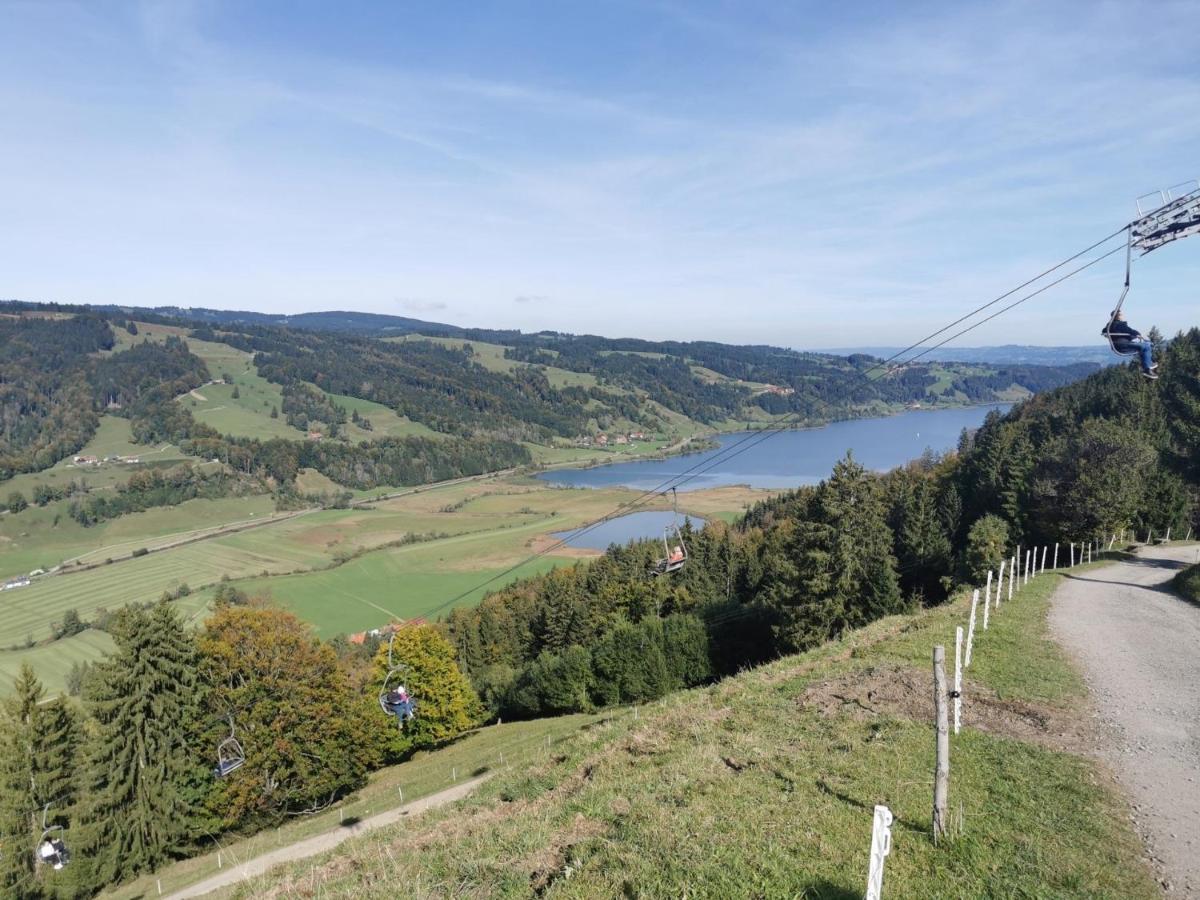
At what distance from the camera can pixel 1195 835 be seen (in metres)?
7.34

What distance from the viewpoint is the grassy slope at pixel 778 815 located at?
21.3 ft

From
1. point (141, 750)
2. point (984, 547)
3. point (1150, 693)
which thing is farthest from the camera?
point (984, 547)

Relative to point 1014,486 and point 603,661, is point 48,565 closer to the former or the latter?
point 603,661

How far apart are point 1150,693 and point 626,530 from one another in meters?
104

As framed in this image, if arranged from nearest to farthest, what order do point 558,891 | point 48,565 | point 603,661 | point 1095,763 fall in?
point 558,891
point 1095,763
point 603,661
point 48,565

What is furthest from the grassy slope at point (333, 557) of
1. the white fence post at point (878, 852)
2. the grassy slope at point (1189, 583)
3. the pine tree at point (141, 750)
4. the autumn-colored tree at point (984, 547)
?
the white fence post at point (878, 852)

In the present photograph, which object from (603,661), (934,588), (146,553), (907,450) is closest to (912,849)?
(603,661)

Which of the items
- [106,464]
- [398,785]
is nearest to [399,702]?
[398,785]

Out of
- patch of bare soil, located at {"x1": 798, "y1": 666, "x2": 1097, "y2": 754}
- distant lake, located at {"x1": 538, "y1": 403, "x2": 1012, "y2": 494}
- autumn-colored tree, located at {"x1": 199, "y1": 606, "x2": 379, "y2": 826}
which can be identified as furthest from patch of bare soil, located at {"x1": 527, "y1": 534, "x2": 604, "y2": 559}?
patch of bare soil, located at {"x1": 798, "y1": 666, "x2": 1097, "y2": 754}

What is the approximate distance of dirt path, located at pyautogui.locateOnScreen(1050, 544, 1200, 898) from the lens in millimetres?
7426

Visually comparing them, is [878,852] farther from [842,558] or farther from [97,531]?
[97,531]

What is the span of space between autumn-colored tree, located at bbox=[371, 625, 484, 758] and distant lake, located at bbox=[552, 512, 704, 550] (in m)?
58.8

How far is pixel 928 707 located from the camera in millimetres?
11086

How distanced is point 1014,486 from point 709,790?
48946 millimetres
